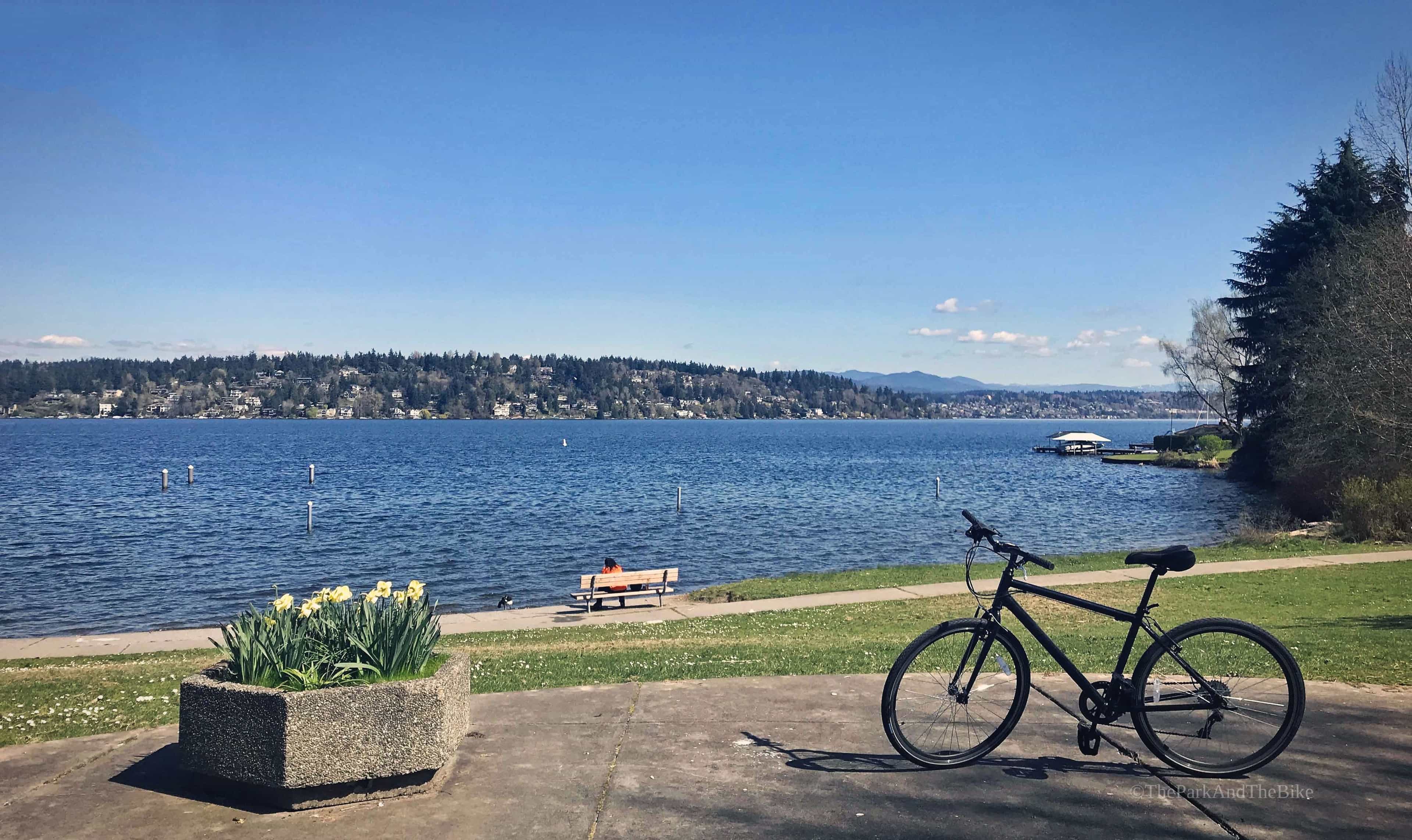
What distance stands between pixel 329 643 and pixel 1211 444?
284 feet

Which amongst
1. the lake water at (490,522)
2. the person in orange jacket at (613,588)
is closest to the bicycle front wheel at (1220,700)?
the person in orange jacket at (613,588)

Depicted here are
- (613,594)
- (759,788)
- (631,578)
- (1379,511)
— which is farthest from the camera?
(1379,511)

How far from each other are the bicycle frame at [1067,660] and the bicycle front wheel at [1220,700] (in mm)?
14

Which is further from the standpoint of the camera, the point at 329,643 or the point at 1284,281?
the point at 1284,281

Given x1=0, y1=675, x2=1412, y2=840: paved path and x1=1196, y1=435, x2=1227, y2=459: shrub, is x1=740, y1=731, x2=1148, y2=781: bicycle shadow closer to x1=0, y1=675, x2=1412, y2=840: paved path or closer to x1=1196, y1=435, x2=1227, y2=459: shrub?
x1=0, y1=675, x2=1412, y2=840: paved path

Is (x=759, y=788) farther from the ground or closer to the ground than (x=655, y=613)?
farther from the ground

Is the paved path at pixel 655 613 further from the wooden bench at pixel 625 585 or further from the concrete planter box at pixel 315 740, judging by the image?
the concrete planter box at pixel 315 740

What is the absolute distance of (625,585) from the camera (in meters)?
21.4

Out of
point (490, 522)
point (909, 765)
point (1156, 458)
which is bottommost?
point (490, 522)

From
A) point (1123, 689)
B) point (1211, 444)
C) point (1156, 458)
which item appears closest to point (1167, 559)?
point (1123, 689)

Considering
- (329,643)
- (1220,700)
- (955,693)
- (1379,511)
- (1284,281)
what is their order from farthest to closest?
(1284,281) < (1379,511) < (955,693) < (329,643) < (1220,700)

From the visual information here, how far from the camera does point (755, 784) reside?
16.9 feet

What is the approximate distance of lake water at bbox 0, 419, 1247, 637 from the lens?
2650 cm

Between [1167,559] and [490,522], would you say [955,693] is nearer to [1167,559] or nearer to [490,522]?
[1167,559]
